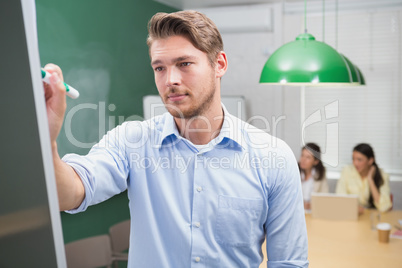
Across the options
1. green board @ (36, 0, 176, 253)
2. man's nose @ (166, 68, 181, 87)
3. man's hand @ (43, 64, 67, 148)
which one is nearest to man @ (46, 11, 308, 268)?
man's nose @ (166, 68, 181, 87)

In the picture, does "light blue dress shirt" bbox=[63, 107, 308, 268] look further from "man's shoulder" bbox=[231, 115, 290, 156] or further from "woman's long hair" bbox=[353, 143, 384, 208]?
"woman's long hair" bbox=[353, 143, 384, 208]

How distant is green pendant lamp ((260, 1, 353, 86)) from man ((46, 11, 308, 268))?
1.06 m

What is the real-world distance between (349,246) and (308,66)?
120cm

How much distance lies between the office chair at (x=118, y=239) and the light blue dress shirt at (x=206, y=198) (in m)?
1.87

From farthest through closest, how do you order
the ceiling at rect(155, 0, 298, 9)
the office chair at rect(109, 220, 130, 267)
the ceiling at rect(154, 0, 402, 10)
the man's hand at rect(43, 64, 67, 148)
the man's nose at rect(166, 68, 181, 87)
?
the ceiling at rect(155, 0, 298, 9), the ceiling at rect(154, 0, 402, 10), the office chair at rect(109, 220, 130, 267), the man's nose at rect(166, 68, 181, 87), the man's hand at rect(43, 64, 67, 148)

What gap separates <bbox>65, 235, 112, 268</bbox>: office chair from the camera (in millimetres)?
2717

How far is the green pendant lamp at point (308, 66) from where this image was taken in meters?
2.36

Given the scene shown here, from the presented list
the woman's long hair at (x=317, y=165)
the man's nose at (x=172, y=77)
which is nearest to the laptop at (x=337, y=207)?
the woman's long hair at (x=317, y=165)

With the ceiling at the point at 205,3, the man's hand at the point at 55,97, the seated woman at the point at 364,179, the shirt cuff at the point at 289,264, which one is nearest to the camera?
the man's hand at the point at 55,97

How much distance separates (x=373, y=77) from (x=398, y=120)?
22.4 inches

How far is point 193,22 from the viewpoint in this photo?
1.33m

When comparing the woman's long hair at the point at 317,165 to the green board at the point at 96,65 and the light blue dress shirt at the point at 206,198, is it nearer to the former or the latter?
the green board at the point at 96,65

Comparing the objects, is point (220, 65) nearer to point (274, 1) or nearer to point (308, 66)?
point (308, 66)

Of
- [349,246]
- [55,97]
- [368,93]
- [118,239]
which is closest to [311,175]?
[368,93]
